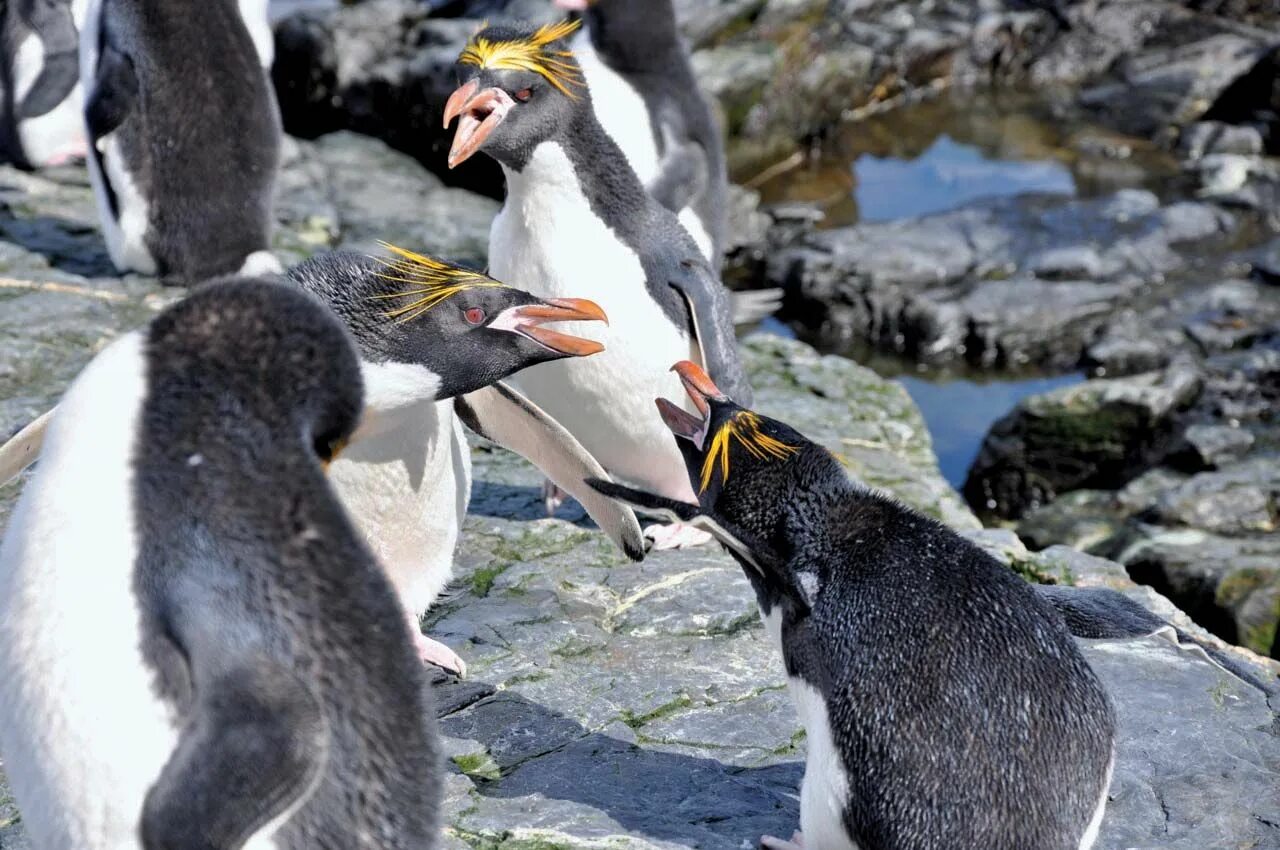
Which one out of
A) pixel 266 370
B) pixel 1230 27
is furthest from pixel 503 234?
pixel 1230 27

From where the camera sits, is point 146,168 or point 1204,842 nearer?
point 1204,842

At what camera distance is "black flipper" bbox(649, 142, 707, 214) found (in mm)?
7094

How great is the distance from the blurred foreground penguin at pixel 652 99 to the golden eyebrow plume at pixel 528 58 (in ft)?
7.80

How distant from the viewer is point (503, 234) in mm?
4723

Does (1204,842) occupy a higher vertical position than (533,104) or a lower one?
lower

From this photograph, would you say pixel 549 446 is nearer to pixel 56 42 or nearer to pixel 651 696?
pixel 651 696

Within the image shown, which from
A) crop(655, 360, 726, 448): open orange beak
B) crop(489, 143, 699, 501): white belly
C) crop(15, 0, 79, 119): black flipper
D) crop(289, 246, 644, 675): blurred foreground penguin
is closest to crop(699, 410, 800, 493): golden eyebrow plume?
crop(655, 360, 726, 448): open orange beak

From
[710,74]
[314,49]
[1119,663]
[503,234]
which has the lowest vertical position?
[710,74]

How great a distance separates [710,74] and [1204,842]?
8.95 m

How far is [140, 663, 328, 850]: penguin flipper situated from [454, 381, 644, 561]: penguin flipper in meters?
1.87

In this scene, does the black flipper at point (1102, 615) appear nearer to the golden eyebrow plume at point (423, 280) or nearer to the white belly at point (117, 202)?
the golden eyebrow plume at point (423, 280)

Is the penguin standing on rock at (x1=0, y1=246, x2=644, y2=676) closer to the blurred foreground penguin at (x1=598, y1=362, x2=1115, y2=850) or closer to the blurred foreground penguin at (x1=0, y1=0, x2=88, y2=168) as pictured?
the blurred foreground penguin at (x1=598, y1=362, x2=1115, y2=850)

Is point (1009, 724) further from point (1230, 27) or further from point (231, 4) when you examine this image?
point (1230, 27)

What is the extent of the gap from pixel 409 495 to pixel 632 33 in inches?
156
